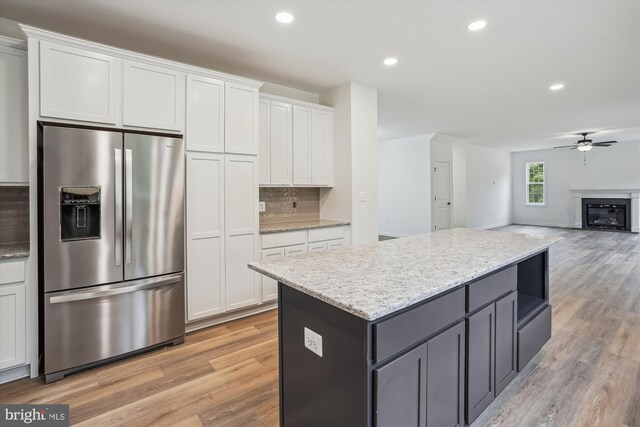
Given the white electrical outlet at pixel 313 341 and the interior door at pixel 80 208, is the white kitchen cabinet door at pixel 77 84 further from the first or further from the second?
the white electrical outlet at pixel 313 341

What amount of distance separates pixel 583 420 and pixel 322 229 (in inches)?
107

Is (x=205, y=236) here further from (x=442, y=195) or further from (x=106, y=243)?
(x=442, y=195)

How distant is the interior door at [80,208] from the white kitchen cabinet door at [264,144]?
1.53 m

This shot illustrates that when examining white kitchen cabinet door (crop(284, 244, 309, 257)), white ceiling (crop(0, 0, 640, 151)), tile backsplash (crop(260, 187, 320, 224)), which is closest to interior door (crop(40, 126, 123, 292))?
white ceiling (crop(0, 0, 640, 151))

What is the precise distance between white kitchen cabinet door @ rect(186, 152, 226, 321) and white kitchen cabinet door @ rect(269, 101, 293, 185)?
0.82 meters

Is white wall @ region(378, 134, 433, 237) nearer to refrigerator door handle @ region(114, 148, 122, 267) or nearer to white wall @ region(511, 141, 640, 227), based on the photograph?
white wall @ region(511, 141, 640, 227)

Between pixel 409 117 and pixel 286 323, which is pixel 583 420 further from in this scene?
pixel 409 117

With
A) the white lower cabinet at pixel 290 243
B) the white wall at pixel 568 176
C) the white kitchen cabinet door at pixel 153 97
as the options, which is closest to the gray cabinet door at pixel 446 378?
the white lower cabinet at pixel 290 243

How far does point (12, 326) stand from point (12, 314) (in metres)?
0.08

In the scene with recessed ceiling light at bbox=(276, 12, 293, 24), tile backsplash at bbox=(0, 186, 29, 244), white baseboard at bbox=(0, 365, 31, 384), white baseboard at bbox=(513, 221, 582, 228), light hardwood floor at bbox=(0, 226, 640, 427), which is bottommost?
light hardwood floor at bbox=(0, 226, 640, 427)

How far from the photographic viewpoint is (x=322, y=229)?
3.88 metres

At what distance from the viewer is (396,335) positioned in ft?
3.99

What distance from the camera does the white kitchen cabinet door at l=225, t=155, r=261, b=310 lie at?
10.4 ft

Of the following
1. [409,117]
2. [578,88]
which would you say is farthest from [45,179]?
[578,88]
